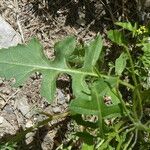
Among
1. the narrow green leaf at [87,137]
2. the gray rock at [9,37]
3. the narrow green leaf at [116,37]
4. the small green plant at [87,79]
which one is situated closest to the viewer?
the small green plant at [87,79]

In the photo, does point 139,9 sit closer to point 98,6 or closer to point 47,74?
point 98,6

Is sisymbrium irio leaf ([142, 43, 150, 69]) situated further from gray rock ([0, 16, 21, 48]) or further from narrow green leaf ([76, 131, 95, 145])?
gray rock ([0, 16, 21, 48])

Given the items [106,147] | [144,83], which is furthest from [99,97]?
[144,83]

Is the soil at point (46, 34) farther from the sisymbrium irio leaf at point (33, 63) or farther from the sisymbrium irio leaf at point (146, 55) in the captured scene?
the sisymbrium irio leaf at point (33, 63)

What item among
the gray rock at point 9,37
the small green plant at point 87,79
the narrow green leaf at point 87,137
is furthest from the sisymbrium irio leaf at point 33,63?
the gray rock at point 9,37

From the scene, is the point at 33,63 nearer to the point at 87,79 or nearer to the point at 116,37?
the point at 87,79

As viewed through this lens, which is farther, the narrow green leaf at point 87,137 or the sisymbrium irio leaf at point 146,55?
the sisymbrium irio leaf at point 146,55

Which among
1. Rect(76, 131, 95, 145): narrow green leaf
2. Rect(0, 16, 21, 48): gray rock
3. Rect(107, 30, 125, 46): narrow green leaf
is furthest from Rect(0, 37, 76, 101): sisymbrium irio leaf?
Rect(0, 16, 21, 48): gray rock

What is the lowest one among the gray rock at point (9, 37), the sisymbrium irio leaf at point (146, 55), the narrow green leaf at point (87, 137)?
the narrow green leaf at point (87, 137)
